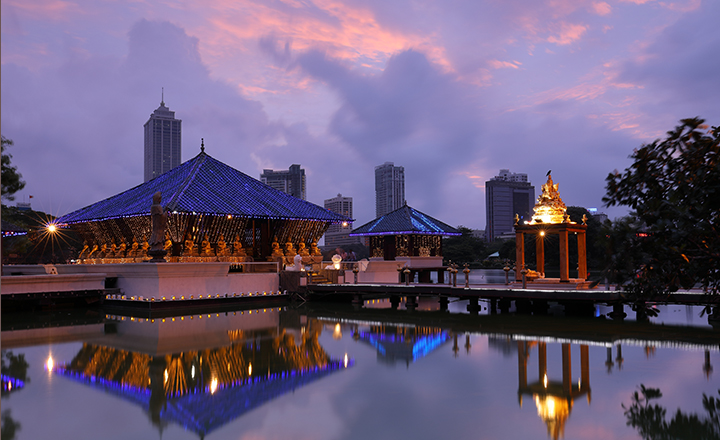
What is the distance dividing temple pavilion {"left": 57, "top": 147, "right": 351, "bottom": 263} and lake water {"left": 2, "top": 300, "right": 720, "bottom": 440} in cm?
1039

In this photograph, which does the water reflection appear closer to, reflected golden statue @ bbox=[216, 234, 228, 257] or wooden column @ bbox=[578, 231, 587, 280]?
wooden column @ bbox=[578, 231, 587, 280]

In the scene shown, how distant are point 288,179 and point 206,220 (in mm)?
51948

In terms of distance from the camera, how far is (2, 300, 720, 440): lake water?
21.7 feet

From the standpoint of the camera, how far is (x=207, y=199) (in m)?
26.0

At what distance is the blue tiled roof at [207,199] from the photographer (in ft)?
83.4

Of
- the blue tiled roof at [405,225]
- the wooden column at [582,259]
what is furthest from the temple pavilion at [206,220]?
the wooden column at [582,259]

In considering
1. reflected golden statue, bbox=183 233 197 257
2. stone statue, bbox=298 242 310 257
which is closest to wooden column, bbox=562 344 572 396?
reflected golden statue, bbox=183 233 197 257

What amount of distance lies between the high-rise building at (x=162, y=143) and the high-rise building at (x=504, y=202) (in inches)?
3198

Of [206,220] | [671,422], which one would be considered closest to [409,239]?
[206,220]

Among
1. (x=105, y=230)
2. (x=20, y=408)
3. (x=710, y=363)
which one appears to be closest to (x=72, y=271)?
(x=105, y=230)

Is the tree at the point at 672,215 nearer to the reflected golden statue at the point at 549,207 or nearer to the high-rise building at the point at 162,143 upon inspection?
the reflected golden statue at the point at 549,207

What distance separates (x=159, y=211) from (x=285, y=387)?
1449cm

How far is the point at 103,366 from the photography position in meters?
10.3

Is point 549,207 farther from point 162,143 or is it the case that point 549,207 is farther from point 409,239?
point 162,143
